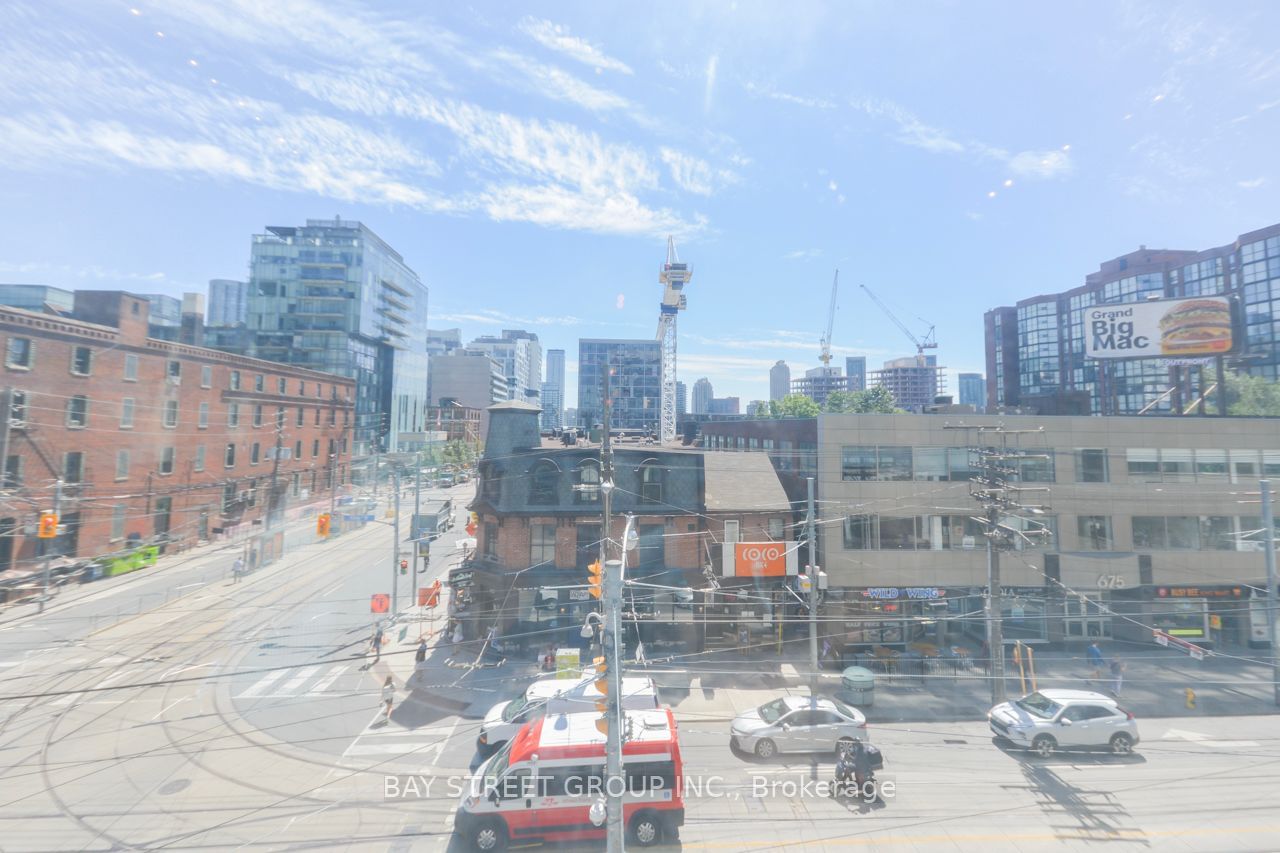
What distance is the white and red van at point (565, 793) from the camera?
11.3 meters

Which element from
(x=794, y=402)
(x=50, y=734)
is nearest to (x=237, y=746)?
(x=50, y=734)

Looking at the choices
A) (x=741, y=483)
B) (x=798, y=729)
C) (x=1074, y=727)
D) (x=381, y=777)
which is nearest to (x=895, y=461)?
(x=741, y=483)

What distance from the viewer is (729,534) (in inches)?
1040

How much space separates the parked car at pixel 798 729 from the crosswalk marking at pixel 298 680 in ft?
52.6

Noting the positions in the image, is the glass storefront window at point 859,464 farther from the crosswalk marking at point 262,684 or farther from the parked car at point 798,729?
the crosswalk marking at point 262,684

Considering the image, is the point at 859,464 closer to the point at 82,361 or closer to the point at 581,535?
the point at 581,535

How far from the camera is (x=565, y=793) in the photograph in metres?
11.6

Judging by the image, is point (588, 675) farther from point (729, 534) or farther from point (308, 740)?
point (729, 534)

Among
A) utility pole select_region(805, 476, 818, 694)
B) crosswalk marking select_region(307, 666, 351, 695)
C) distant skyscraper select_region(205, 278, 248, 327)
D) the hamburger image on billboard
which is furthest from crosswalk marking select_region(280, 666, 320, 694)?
distant skyscraper select_region(205, 278, 248, 327)

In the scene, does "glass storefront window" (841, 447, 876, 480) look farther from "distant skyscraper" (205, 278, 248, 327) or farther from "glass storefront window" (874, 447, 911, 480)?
"distant skyscraper" (205, 278, 248, 327)

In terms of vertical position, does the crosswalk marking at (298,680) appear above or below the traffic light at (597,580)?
below

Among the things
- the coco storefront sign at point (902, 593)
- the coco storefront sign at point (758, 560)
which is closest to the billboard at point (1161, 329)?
the coco storefront sign at point (902, 593)

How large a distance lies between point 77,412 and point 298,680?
19.3 m

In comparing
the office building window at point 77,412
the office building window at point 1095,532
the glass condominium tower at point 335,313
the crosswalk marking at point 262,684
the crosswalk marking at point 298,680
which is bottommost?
the crosswalk marking at point 298,680
